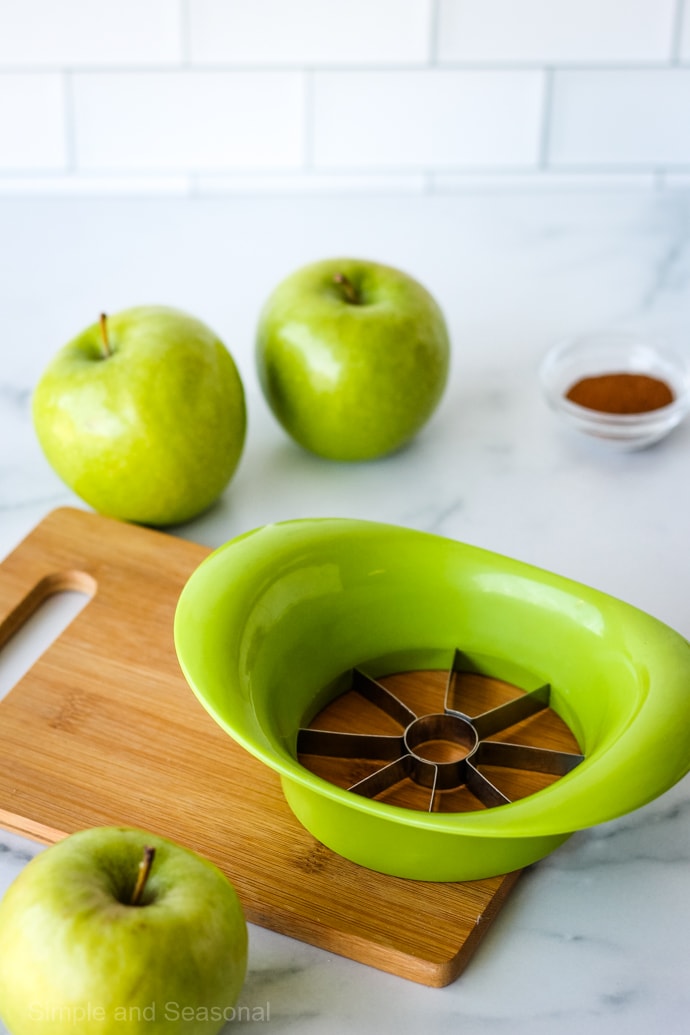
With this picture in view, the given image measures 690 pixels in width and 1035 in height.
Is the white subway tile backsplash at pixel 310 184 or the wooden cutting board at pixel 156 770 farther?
the white subway tile backsplash at pixel 310 184

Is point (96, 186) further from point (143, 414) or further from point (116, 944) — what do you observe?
point (116, 944)

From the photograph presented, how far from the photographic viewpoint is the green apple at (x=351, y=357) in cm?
92

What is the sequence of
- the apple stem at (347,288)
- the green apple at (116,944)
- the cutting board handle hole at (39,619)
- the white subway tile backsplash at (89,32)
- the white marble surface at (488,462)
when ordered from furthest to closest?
1. the white subway tile backsplash at (89,32)
2. the apple stem at (347,288)
3. the cutting board handle hole at (39,619)
4. the white marble surface at (488,462)
5. the green apple at (116,944)

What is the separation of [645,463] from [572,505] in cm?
9

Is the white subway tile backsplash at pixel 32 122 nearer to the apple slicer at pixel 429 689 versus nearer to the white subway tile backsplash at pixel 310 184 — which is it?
the white subway tile backsplash at pixel 310 184

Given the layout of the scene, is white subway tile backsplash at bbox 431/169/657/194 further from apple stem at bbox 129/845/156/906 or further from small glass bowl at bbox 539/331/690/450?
apple stem at bbox 129/845/156/906

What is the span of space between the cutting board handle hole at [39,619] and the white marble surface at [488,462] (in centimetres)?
7

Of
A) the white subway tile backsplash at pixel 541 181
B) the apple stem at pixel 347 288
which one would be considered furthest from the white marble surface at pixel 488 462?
the apple stem at pixel 347 288

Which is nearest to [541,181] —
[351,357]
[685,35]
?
[685,35]

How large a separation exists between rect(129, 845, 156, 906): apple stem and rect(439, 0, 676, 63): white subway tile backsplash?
1.00 metres

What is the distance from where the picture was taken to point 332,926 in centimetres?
64

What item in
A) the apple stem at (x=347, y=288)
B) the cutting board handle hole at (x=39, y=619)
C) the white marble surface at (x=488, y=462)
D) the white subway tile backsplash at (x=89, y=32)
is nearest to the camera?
the white marble surface at (x=488, y=462)

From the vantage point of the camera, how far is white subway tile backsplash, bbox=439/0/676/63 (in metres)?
1.28

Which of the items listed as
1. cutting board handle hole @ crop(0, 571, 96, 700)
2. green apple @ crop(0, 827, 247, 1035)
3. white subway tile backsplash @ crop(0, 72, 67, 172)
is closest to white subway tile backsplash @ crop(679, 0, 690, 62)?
white subway tile backsplash @ crop(0, 72, 67, 172)
